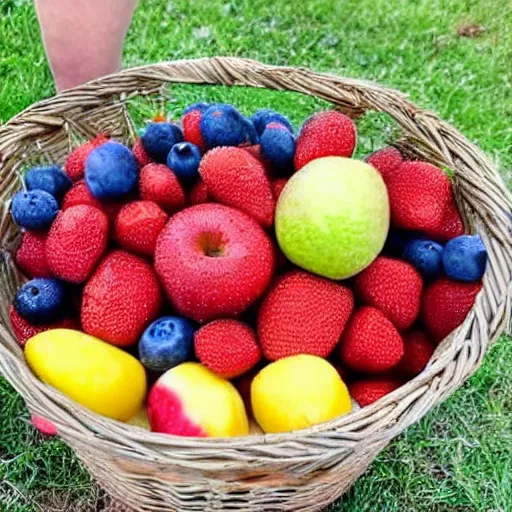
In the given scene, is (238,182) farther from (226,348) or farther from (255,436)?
(255,436)

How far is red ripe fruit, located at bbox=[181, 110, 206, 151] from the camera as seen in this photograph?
1124 millimetres

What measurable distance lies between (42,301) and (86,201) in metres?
0.14

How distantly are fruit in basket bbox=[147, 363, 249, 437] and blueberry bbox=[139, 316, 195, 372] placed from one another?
0.7 inches

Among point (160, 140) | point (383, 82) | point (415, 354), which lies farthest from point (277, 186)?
point (383, 82)

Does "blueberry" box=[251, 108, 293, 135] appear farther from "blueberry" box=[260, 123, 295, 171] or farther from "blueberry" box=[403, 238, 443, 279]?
"blueberry" box=[403, 238, 443, 279]

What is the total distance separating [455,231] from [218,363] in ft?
1.25

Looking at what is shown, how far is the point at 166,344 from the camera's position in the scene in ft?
3.15

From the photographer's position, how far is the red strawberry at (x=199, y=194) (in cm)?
106

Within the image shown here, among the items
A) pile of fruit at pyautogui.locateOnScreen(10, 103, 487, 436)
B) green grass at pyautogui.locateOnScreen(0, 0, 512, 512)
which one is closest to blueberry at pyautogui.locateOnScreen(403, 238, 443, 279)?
pile of fruit at pyautogui.locateOnScreen(10, 103, 487, 436)

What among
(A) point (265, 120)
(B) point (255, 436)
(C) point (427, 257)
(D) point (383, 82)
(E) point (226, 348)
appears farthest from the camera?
(D) point (383, 82)

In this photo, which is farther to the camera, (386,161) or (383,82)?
(383,82)

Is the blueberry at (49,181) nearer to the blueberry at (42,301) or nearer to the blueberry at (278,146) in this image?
the blueberry at (42,301)

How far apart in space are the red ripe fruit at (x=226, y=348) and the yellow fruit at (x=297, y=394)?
3cm

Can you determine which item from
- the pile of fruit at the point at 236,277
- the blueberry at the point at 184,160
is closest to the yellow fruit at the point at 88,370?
the pile of fruit at the point at 236,277
